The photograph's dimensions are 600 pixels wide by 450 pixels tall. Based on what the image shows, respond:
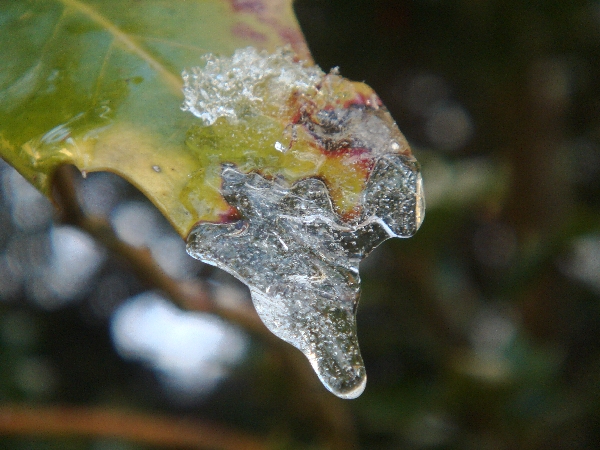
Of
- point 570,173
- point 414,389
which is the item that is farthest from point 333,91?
point 570,173

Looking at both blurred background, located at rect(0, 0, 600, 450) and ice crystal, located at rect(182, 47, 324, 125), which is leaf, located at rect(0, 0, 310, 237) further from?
blurred background, located at rect(0, 0, 600, 450)

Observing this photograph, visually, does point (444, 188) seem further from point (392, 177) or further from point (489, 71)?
point (392, 177)

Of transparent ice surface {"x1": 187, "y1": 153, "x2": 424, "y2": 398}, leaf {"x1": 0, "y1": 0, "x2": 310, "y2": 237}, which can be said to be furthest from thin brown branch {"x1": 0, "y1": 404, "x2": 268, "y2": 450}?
leaf {"x1": 0, "y1": 0, "x2": 310, "y2": 237}

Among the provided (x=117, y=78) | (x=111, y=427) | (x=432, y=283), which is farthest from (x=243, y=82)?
(x=111, y=427)

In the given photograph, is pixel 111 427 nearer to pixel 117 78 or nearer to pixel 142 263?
pixel 142 263

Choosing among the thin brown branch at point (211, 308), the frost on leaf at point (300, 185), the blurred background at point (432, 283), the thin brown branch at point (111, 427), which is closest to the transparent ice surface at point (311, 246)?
the frost on leaf at point (300, 185)
